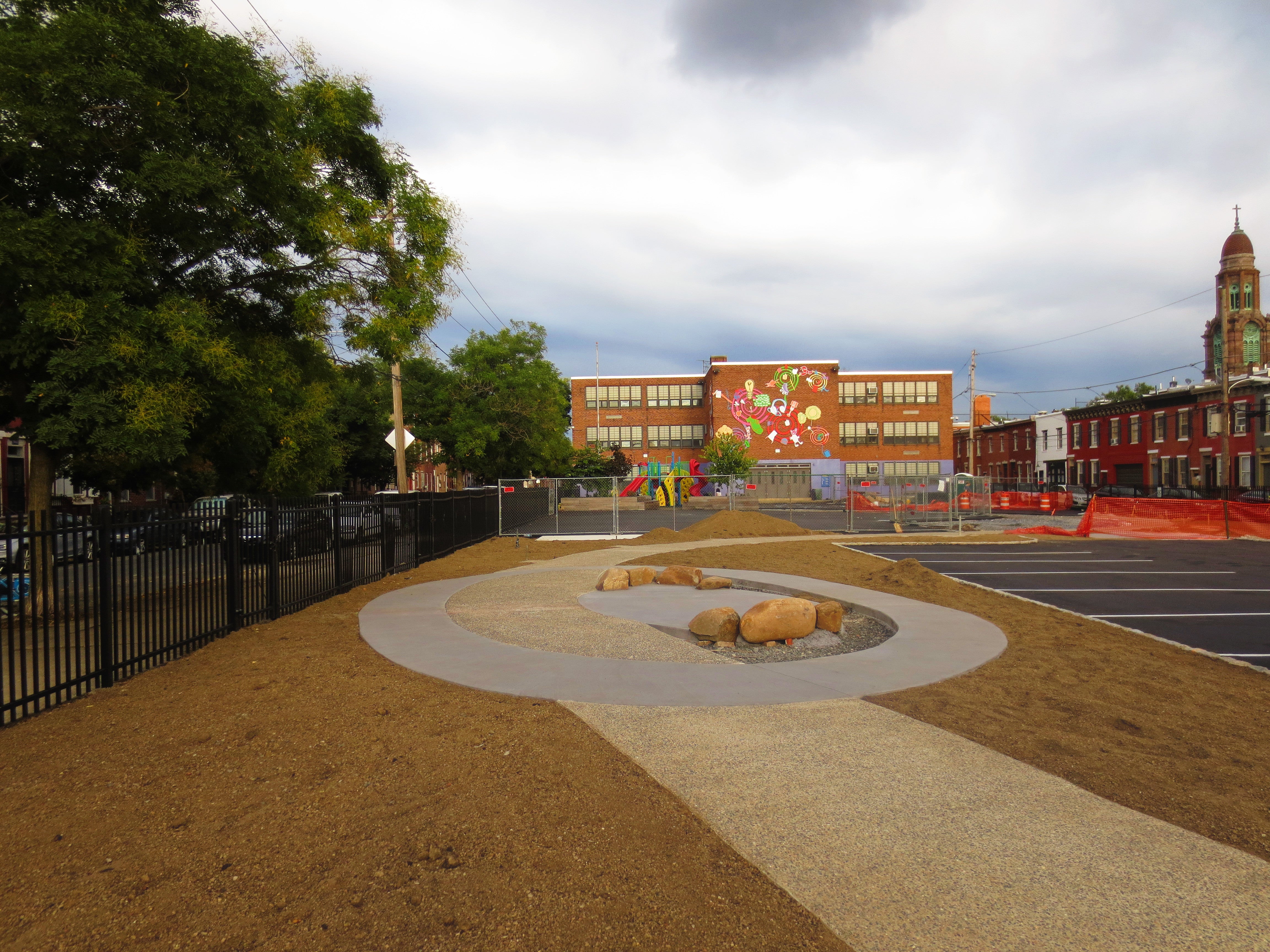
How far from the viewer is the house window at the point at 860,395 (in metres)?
72.0

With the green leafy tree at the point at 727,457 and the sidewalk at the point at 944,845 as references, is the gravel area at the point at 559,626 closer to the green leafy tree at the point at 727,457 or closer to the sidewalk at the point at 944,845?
the sidewalk at the point at 944,845

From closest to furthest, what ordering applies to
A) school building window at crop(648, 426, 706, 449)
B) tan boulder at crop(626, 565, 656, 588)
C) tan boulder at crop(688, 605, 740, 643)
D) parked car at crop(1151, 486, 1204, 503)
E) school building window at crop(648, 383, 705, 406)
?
tan boulder at crop(688, 605, 740, 643) → tan boulder at crop(626, 565, 656, 588) → parked car at crop(1151, 486, 1204, 503) → school building window at crop(648, 426, 706, 449) → school building window at crop(648, 383, 705, 406)

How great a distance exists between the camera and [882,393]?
236 feet

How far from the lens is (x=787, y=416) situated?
6981cm

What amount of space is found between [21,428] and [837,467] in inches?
2629

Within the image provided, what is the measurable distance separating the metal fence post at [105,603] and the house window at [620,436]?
6642 cm

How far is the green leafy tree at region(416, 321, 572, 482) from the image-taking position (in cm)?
4003

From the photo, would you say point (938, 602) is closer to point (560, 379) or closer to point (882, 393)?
point (560, 379)

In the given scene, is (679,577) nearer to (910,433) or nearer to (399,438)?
(399,438)

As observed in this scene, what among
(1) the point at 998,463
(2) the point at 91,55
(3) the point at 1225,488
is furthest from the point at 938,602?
(1) the point at 998,463

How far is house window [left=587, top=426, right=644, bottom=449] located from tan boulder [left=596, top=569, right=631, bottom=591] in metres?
60.0

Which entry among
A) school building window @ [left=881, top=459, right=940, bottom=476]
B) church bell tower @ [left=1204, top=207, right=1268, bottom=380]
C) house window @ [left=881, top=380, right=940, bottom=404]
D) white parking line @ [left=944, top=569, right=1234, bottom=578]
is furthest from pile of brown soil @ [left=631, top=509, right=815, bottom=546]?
church bell tower @ [left=1204, top=207, right=1268, bottom=380]

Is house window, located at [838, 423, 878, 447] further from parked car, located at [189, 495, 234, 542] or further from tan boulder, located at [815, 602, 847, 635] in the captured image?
parked car, located at [189, 495, 234, 542]

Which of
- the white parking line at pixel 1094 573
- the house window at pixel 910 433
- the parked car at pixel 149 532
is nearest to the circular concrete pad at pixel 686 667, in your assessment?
the parked car at pixel 149 532
